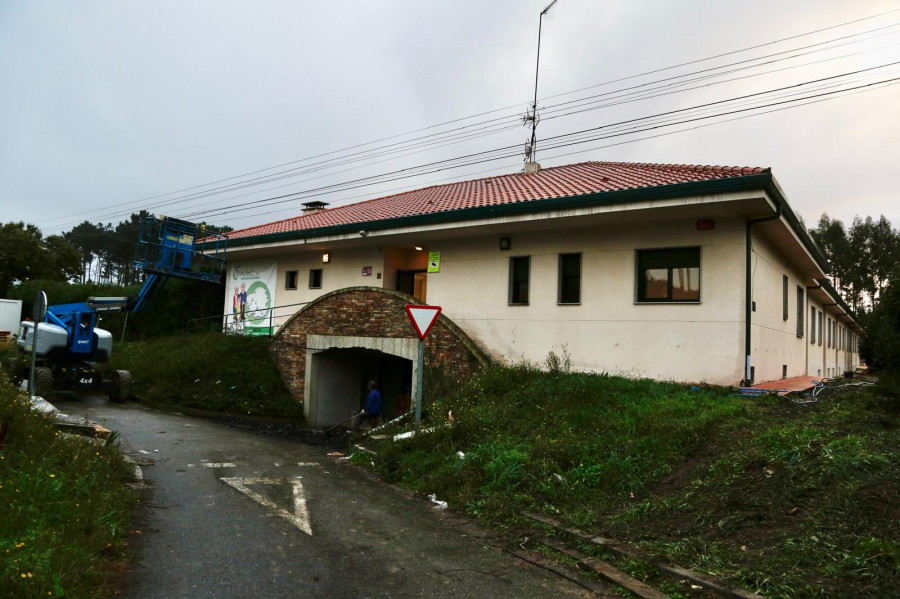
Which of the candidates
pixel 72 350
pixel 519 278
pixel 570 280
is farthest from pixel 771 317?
pixel 72 350

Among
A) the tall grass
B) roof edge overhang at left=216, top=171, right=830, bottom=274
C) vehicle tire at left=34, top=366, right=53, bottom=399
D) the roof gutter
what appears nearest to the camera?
the tall grass

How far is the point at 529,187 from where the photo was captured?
653 inches

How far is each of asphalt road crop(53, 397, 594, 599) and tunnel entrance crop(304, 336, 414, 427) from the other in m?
7.50

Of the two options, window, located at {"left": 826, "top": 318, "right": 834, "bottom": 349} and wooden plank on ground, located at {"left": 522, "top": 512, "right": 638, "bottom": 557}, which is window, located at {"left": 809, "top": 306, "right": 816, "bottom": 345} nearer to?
window, located at {"left": 826, "top": 318, "right": 834, "bottom": 349}

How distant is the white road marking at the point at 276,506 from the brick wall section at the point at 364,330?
19.3 feet

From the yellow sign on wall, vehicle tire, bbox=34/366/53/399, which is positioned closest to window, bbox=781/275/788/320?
the yellow sign on wall

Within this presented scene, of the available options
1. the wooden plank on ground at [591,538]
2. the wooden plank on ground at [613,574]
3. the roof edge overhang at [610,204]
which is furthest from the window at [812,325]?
the wooden plank on ground at [613,574]

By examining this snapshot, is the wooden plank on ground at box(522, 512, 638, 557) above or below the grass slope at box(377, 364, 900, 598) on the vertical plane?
below

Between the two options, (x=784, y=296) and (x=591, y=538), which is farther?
(x=784, y=296)

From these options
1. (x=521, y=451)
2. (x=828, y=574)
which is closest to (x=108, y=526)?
(x=521, y=451)

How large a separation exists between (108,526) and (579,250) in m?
11.0

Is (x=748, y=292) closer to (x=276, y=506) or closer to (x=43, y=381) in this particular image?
(x=276, y=506)

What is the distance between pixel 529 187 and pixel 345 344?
7.14 m

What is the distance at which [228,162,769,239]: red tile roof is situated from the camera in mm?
12609
